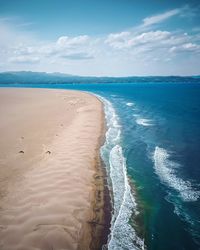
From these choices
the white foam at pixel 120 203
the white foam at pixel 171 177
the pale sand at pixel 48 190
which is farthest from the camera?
the white foam at pixel 171 177

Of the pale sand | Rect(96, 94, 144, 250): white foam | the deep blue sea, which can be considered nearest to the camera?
the pale sand

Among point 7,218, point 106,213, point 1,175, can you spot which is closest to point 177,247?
point 106,213

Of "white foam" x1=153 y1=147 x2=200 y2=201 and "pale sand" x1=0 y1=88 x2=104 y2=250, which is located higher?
"pale sand" x1=0 y1=88 x2=104 y2=250


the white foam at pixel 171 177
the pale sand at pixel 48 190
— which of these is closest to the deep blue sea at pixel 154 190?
the white foam at pixel 171 177

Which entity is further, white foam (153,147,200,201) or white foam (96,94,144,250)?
white foam (153,147,200,201)

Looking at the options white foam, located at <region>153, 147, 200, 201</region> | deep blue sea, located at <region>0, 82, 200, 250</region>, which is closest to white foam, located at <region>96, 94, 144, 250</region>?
deep blue sea, located at <region>0, 82, 200, 250</region>

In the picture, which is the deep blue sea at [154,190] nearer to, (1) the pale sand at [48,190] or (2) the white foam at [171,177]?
(2) the white foam at [171,177]

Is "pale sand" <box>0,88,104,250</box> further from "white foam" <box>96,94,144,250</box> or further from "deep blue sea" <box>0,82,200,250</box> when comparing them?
"deep blue sea" <box>0,82,200,250</box>
